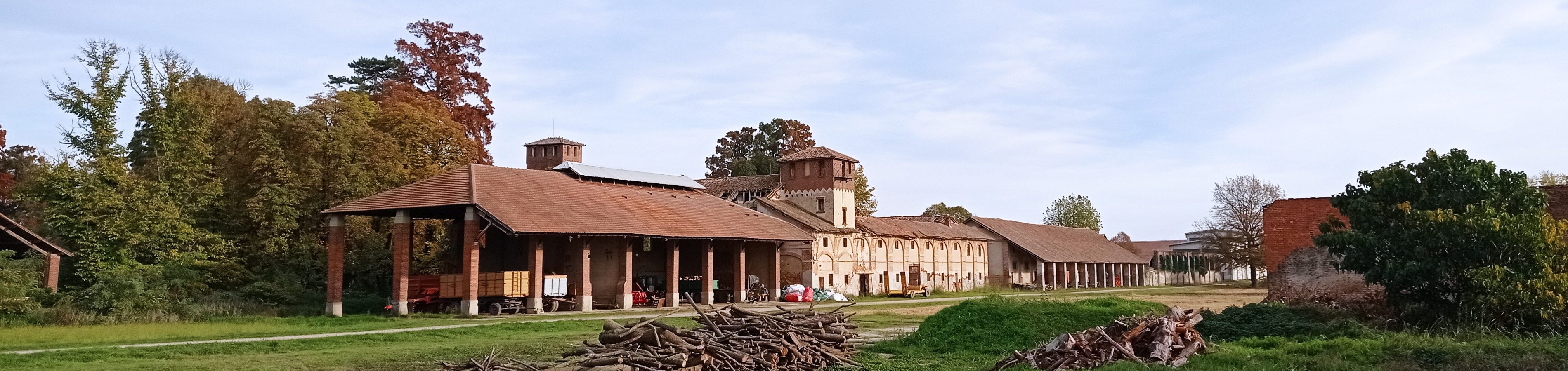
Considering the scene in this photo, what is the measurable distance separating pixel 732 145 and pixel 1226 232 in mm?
35157

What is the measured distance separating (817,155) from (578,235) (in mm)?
23138

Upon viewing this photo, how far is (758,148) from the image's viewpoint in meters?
76.6

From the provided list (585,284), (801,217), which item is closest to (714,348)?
(585,284)

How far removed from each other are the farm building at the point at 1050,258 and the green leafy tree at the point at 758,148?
14997 mm

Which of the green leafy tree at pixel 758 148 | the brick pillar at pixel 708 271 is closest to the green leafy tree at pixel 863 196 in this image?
the green leafy tree at pixel 758 148

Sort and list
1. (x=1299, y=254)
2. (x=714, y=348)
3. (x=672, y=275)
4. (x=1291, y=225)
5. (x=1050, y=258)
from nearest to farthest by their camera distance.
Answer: (x=714, y=348)
(x=1299, y=254)
(x=1291, y=225)
(x=672, y=275)
(x=1050, y=258)

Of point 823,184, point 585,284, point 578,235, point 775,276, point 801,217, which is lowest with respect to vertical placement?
point 585,284

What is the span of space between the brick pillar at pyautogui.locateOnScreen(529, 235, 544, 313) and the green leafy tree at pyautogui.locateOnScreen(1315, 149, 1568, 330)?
867 inches

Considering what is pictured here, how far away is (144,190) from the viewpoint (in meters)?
32.5

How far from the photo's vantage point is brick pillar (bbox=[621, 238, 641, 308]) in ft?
117

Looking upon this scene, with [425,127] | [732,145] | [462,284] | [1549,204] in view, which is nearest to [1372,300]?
[1549,204]

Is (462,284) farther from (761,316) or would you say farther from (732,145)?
(732,145)

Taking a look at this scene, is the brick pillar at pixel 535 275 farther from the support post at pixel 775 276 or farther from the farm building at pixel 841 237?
the farm building at pixel 841 237

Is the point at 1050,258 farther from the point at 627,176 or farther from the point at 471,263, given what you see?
the point at 471,263
